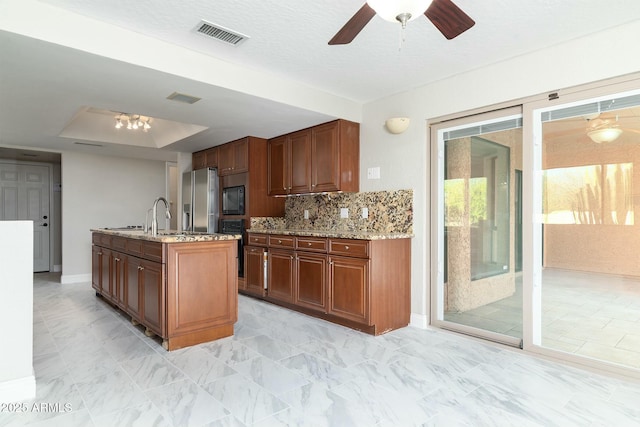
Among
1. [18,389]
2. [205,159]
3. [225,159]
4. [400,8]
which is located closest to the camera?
[400,8]

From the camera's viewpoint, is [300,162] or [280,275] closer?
[280,275]

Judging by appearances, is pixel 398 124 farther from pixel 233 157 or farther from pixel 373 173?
pixel 233 157

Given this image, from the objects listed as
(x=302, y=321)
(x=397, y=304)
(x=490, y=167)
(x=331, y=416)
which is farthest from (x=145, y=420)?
(x=490, y=167)

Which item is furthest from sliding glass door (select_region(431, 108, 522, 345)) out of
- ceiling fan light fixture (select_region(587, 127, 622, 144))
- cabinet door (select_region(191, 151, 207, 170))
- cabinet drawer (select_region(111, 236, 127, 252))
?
cabinet door (select_region(191, 151, 207, 170))

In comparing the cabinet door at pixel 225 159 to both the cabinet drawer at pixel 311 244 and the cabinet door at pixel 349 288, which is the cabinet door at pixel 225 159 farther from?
the cabinet door at pixel 349 288

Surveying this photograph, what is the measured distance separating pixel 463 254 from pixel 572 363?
3.85ft

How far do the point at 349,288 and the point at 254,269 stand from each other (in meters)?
1.61

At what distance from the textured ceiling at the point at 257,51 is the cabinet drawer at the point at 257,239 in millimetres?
1406

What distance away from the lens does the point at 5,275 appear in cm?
213

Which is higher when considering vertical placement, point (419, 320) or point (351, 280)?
point (351, 280)

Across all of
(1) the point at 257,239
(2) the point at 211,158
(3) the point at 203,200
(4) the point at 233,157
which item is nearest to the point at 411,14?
(1) the point at 257,239

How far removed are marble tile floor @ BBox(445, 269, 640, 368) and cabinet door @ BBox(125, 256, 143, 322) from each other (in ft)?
10.6

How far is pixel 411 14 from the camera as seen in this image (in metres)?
1.58

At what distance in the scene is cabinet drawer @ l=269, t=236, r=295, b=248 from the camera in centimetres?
405
